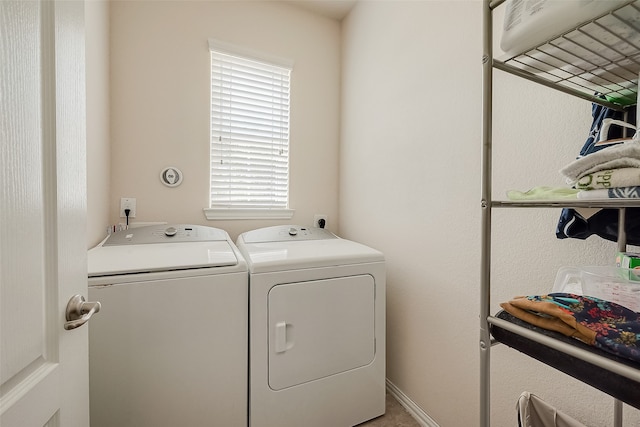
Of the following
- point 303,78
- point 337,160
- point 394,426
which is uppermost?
point 303,78

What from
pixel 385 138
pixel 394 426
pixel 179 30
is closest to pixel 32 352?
pixel 394 426

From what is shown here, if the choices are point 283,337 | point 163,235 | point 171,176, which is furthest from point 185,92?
point 283,337

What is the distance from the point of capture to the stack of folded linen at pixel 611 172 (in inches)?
19.1

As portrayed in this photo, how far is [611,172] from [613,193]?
42 millimetres

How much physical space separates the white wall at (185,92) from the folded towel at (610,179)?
6.11 ft

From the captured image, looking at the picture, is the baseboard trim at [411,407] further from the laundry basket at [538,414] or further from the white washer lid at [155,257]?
the white washer lid at [155,257]

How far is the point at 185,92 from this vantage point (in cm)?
190

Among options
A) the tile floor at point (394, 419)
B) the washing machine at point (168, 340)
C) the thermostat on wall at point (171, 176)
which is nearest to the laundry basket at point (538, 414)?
the tile floor at point (394, 419)

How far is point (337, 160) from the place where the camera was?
95.6 inches

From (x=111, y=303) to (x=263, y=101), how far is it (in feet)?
5.59

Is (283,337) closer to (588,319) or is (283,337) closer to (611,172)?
(588,319)

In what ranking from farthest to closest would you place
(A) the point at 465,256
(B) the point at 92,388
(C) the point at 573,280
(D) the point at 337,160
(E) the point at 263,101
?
1. (D) the point at 337,160
2. (E) the point at 263,101
3. (A) the point at 465,256
4. (B) the point at 92,388
5. (C) the point at 573,280

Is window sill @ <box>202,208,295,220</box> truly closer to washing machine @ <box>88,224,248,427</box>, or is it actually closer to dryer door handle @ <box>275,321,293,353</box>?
washing machine @ <box>88,224,248,427</box>

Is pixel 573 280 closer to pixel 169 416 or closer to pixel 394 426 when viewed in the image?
pixel 394 426
